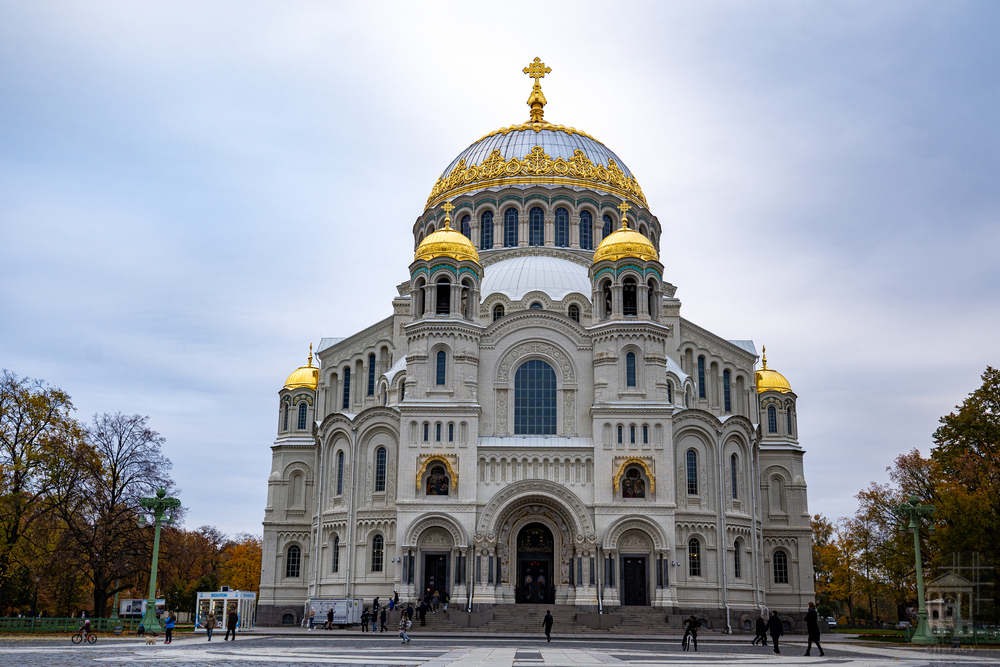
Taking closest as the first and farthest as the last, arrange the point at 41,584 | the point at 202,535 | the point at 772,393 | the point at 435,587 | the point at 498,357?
the point at 435,587 → the point at 498,357 → the point at 41,584 → the point at 772,393 → the point at 202,535

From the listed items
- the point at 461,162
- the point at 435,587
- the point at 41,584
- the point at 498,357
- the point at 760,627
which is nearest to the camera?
the point at 760,627

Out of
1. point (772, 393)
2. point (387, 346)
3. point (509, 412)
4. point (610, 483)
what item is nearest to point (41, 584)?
point (387, 346)

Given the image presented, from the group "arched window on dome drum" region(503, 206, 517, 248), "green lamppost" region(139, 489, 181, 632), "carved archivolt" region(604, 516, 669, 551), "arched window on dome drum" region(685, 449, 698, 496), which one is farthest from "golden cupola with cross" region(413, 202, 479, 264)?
"green lamppost" region(139, 489, 181, 632)

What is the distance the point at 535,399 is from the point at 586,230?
50.0ft

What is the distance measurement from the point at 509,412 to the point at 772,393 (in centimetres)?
1881

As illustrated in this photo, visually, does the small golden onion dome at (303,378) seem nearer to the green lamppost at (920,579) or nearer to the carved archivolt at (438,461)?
the carved archivolt at (438,461)

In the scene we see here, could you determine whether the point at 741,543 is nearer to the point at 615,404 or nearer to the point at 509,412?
the point at 615,404

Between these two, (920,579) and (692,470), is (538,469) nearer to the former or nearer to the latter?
(692,470)

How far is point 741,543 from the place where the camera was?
46312 millimetres

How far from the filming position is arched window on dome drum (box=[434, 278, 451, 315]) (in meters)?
46.5

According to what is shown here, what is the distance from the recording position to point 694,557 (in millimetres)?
44875

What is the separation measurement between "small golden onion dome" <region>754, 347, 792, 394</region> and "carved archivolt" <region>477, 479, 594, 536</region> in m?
18.0

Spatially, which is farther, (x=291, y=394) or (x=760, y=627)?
(x=291, y=394)

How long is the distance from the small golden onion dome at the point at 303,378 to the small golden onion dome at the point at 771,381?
26.0 metres
